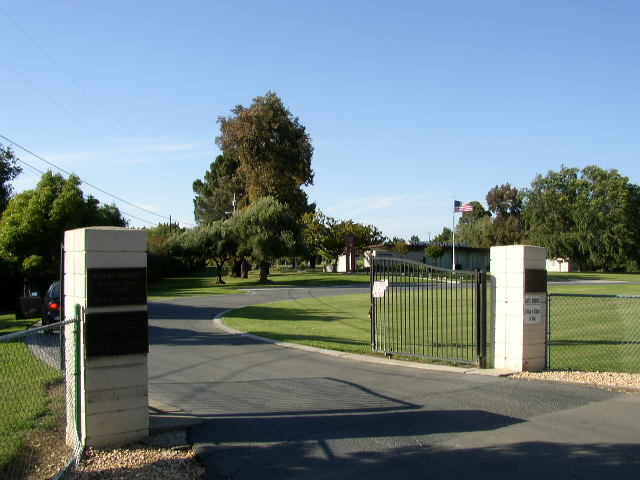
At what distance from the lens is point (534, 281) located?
31.7 ft

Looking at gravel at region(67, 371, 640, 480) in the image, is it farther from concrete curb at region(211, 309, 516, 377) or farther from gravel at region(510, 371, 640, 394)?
gravel at region(510, 371, 640, 394)

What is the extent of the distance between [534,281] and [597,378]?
5.78 ft

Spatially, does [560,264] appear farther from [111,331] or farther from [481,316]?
[111,331]

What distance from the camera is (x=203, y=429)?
21.5 ft

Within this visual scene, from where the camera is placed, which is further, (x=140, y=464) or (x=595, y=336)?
(x=595, y=336)

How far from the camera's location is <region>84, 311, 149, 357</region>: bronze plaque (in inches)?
231

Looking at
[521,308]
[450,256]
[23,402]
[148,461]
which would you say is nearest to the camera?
[148,461]

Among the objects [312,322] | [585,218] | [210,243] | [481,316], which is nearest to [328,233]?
[210,243]

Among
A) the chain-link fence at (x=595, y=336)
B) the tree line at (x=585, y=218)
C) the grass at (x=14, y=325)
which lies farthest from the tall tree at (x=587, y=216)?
the grass at (x=14, y=325)

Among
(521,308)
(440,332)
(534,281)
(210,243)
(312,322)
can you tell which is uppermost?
(210,243)

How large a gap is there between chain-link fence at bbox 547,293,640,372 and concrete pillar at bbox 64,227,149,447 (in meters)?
6.96

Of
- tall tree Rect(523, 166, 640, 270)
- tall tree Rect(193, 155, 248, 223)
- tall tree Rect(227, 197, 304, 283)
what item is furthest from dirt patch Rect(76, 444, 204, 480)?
tall tree Rect(523, 166, 640, 270)

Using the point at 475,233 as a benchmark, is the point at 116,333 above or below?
below

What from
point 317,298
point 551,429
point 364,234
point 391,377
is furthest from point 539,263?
point 364,234
